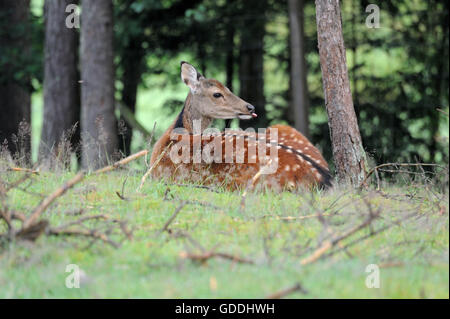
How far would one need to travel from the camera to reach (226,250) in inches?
A: 179

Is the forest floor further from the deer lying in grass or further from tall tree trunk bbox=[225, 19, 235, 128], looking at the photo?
tall tree trunk bbox=[225, 19, 235, 128]

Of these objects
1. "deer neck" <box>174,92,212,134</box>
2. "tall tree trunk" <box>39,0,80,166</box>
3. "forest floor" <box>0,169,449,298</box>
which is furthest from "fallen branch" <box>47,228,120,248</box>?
"tall tree trunk" <box>39,0,80,166</box>

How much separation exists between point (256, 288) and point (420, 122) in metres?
10.2

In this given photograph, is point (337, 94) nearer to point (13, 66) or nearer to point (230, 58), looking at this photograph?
point (13, 66)

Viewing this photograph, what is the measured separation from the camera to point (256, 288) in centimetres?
390

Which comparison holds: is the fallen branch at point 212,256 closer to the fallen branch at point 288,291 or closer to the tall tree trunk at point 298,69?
the fallen branch at point 288,291

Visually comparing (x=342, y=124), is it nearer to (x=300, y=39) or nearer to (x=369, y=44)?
(x=300, y=39)

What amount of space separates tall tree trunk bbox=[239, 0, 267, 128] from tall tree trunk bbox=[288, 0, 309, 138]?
171 cm

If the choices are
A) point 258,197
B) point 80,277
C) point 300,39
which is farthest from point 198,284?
point 300,39

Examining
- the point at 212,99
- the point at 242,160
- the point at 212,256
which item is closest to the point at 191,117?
the point at 212,99

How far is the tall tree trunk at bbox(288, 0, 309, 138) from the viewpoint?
40.6 feet

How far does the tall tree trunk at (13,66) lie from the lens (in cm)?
1302

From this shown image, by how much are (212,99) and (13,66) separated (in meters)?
6.20
